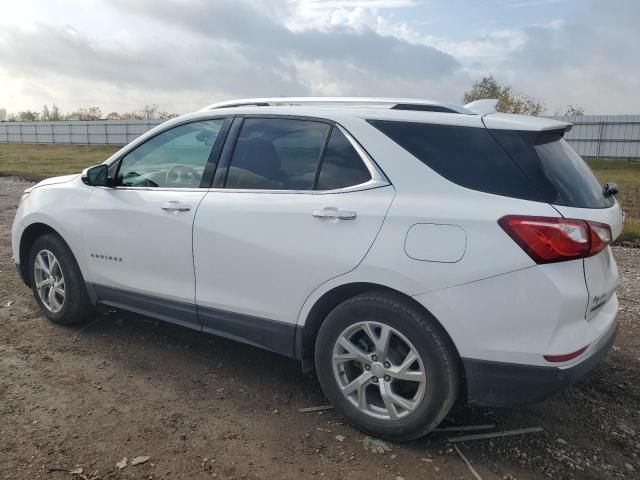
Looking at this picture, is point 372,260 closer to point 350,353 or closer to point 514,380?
point 350,353

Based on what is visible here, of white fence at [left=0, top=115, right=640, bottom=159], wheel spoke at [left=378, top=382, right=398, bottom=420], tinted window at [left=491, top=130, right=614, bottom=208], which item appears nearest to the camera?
tinted window at [left=491, top=130, right=614, bottom=208]

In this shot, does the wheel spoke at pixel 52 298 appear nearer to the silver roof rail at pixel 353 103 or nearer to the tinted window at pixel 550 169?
the silver roof rail at pixel 353 103

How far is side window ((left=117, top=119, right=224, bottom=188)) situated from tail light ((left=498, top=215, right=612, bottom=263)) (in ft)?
6.80

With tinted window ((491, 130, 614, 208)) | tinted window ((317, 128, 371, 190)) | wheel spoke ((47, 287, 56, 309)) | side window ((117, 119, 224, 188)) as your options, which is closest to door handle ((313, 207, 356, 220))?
tinted window ((317, 128, 371, 190))

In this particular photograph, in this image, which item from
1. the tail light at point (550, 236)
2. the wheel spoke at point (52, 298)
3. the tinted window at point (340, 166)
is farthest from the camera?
the wheel spoke at point (52, 298)

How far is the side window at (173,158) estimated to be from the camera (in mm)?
3830

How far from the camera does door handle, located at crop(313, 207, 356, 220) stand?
3.04 meters

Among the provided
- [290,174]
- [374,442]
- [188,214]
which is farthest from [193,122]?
[374,442]

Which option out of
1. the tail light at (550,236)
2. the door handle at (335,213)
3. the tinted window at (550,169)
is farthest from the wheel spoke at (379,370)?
the tinted window at (550,169)

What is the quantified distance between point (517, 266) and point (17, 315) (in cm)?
419

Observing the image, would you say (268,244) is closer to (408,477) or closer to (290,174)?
(290,174)

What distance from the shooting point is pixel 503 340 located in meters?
2.68

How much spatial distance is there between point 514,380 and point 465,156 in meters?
1.13

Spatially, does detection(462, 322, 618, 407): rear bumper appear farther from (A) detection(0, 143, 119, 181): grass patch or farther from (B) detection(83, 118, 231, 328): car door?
(A) detection(0, 143, 119, 181): grass patch
